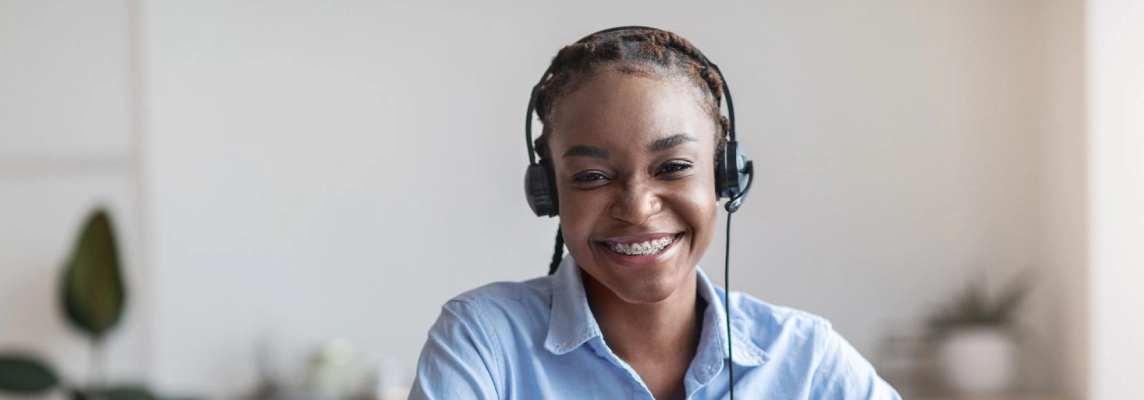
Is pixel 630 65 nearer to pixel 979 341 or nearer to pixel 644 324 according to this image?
pixel 644 324

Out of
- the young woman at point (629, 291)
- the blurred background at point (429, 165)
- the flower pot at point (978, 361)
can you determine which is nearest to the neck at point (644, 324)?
the young woman at point (629, 291)

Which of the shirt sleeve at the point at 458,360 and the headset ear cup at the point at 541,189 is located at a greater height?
the headset ear cup at the point at 541,189

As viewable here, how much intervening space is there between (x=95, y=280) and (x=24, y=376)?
326 mm

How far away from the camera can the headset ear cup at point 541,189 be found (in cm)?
131

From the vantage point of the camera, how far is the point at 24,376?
295 cm

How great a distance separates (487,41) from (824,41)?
99 cm

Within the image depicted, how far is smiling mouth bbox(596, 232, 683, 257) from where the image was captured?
124cm

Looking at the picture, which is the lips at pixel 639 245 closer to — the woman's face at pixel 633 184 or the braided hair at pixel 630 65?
the woman's face at pixel 633 184

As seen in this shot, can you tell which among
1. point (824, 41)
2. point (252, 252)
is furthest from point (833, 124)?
point (252, 252)

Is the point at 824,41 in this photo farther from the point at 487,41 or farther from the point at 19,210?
the point at 19,210

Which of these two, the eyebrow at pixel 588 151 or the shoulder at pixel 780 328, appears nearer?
the eyebrow at pixel 588 151

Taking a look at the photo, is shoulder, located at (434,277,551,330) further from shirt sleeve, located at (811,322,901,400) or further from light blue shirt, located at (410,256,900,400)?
shirt sleeve, located at (811,322,901,400)

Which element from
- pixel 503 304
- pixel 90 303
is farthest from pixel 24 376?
pixel 503 304

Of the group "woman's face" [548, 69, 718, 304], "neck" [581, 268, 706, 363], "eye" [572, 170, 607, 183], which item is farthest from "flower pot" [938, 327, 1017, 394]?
"eye" [572, 170, 607, 183]
